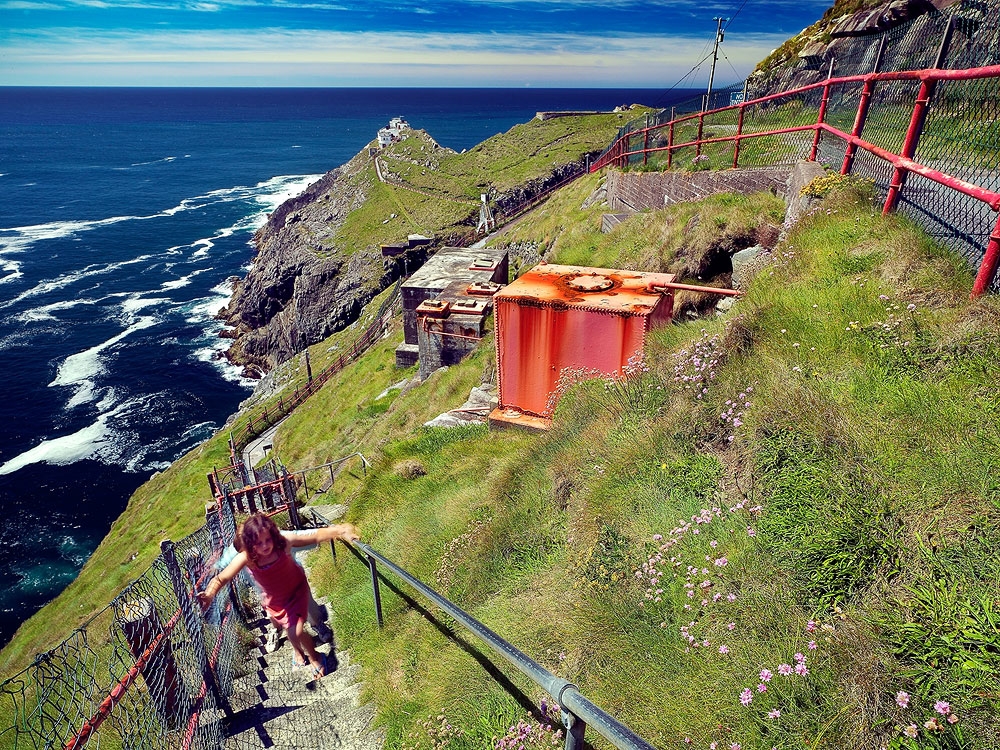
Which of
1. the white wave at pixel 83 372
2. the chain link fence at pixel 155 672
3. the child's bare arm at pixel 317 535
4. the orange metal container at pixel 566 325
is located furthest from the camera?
the white wave at pixel 83 372

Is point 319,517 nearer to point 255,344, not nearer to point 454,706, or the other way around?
point 454,706

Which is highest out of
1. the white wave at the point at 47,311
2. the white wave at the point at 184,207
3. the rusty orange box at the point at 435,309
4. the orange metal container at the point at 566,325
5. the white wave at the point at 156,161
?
the orange metal container at the point at 566,325

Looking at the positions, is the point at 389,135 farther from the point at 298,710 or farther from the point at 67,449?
the point at 298,710

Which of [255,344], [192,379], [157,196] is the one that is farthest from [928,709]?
[157,196]

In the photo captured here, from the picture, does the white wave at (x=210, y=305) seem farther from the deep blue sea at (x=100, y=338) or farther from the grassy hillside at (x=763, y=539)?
the grassy hillside at (x=763, y=539)

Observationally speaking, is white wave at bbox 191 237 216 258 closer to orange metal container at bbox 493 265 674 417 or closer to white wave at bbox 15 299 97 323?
white wave at bbox 15 299 97 323

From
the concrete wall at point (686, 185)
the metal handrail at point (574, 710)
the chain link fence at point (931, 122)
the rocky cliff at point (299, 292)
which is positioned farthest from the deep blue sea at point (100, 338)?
the chain link fence at point (931, 122)

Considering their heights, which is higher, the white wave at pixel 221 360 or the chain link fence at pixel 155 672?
the chain link fence at pixel 155 672

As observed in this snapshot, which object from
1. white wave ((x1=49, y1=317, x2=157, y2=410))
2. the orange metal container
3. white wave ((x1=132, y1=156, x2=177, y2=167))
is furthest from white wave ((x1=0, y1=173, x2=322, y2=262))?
the orange metal container
